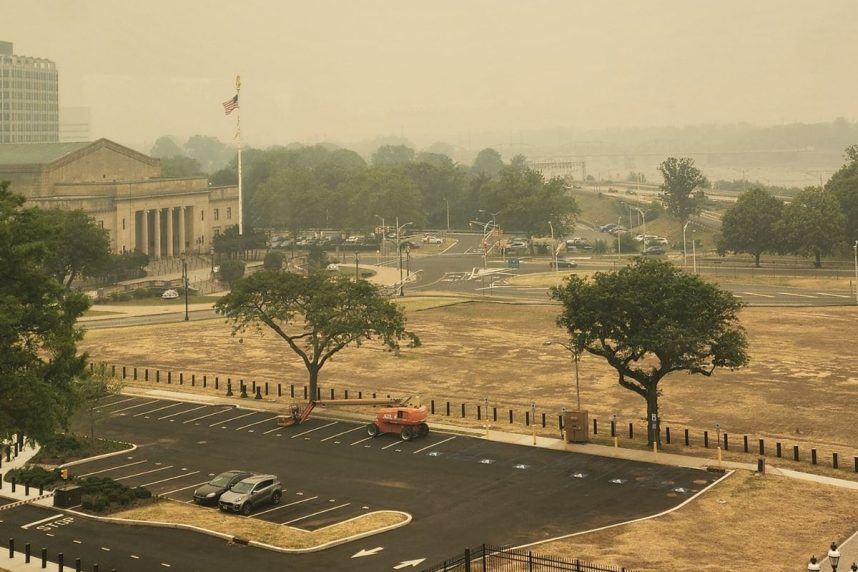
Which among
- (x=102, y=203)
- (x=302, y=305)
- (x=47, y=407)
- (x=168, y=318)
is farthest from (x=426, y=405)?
(x=102, y=203)

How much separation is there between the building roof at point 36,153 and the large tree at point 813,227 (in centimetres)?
11372

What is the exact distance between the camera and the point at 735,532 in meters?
44.5

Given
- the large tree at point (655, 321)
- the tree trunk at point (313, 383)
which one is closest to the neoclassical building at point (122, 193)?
the tree trunk at point (313, 383)

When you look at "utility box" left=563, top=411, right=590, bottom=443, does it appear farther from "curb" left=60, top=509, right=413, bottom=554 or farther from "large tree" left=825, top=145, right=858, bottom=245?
"large tree" left=825, top=145, right=858, bottom=245

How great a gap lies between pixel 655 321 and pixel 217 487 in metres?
27.3

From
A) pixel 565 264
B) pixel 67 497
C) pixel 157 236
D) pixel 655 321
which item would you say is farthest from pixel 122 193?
pixel 67 497

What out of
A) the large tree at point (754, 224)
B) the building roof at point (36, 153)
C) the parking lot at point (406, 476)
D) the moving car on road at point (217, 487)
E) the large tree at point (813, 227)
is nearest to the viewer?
the parking lot at point (406, 476)

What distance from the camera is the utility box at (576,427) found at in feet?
200

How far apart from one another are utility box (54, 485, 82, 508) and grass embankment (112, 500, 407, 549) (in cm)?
321

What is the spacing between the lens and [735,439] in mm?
62594

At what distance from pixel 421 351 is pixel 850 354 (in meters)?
37.1

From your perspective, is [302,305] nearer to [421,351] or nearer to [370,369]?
[370,369]

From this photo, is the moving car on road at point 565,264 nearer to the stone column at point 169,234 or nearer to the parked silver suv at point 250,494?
the stone column at point 169,234

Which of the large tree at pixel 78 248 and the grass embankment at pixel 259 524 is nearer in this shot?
the grass embankment at pixel 259 524
